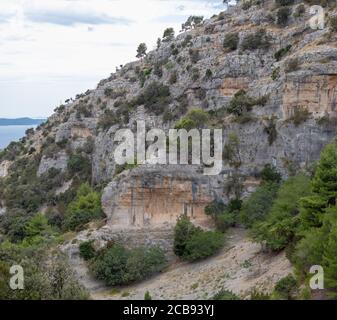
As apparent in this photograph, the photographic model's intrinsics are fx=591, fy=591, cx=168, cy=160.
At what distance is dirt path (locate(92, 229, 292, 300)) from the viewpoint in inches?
1053

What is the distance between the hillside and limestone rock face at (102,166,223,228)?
0.06 m

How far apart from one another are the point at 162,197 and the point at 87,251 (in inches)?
233

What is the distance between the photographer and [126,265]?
1299 inches

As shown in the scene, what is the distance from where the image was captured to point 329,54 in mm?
38906

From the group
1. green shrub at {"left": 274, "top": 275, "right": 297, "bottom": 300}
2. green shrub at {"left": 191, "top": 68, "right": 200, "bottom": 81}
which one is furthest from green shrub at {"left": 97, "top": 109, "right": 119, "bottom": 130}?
green shrub at {"left": 274, "top": 275, "right": 297, "bottom": 300}

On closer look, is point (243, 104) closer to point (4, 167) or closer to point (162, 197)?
point (162, 197)

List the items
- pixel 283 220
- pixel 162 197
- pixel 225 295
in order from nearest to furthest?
pixel 225 295 → pixel 283 220 → pixel 162 197

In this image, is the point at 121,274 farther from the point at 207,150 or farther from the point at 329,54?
the point at 329,54

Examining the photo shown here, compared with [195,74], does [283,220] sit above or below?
below

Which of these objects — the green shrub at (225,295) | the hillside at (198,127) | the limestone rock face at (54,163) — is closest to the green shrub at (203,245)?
the hillside at (198,127)

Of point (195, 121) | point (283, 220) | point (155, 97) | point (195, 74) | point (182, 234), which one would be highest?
point (195, 74)

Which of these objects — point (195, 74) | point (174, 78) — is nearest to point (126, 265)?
point (195, 74)

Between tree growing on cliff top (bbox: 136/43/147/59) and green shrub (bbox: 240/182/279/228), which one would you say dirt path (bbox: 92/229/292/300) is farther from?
tree growing on cliff top (bbox: 136/43/147/59)

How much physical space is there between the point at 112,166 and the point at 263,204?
23.0 metres
